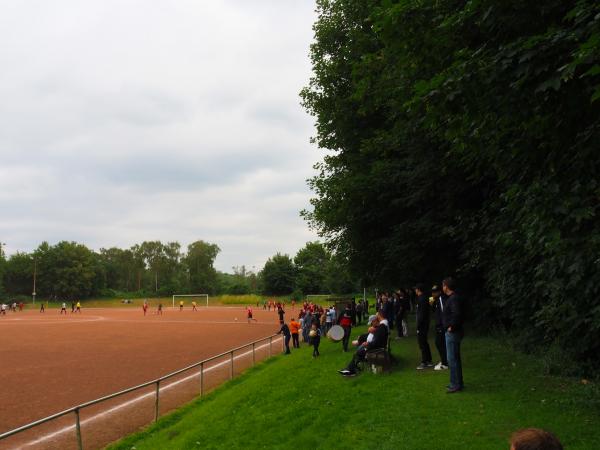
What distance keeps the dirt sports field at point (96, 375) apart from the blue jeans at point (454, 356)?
5940 mm

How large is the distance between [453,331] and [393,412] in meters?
1.73

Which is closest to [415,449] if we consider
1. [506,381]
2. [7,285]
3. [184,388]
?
[506,381]

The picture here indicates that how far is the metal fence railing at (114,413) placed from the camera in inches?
264

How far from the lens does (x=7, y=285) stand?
411 ft

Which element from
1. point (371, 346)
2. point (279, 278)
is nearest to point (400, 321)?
point (371, 346)

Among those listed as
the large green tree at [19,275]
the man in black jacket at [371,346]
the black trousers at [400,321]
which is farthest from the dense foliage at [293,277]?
the man in black jacket at [371,346]

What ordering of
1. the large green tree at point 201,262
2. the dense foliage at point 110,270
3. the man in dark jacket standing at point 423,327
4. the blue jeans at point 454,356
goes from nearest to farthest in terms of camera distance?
the blue jeans at point 454,356 → the man in dark jacket standing at point 423,327 → the dense foliage at point 110,270 → the large green tree at point 201,262

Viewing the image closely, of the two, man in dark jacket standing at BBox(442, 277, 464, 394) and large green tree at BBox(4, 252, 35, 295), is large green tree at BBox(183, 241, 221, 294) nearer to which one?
large green tree at BBox(4, 252, 35, 295)

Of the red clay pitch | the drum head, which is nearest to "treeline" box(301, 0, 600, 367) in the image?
the drum head

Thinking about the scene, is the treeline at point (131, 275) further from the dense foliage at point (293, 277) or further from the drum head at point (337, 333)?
the drum head at point (337, 333)

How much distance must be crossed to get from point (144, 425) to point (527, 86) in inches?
370

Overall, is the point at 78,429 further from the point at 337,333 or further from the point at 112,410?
the point at 337,333

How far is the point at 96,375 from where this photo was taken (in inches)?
644

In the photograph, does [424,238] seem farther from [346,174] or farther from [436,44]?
[436,44]
